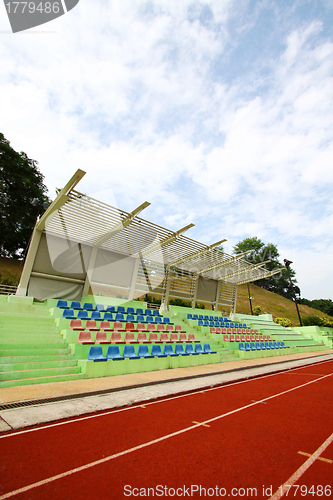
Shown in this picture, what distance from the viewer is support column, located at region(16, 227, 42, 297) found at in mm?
14223

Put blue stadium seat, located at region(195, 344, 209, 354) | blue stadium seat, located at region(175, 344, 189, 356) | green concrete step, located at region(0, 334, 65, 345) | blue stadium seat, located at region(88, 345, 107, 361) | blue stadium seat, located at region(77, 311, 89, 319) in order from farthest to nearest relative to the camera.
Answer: blue stadium seat, located at region(77, 311, 89, 319) → blue stadium seat, located at region(195, 344, 209, 354) → blue stadium seat, located at region(175, 344, 189, 356) → blue stadium seat, located at region(88, 345, 107, 361) → green concrete step, located at region(0, 334, 65, 345)

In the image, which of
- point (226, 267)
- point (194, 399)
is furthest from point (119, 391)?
Answer: point (226, 267)

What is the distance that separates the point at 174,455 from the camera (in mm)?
3359

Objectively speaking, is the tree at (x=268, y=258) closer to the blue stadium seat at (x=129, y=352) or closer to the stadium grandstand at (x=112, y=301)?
the stadium grandstand at (x=112, y=301)

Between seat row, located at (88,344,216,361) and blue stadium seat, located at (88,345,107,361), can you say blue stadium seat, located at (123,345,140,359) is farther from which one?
blue stadium seat, located at (88,345,107,361)

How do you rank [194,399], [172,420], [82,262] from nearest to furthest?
[172,420] < [194,399] < [82,262]

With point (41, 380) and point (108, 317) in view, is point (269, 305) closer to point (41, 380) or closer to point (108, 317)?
point (108, 317)

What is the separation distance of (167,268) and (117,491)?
62.9ft

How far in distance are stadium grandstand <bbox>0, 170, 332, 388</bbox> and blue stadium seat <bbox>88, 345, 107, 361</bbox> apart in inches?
1.4

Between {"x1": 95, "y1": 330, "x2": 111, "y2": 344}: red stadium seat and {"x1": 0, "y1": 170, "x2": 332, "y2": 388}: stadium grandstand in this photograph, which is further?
{"x1": 95, "y1": 330, "x2": 111, "y2": 344}: red stadium seat

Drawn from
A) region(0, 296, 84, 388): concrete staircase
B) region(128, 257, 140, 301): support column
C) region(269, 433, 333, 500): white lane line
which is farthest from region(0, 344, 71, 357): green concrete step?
region(128, 257, 140, 301): support column

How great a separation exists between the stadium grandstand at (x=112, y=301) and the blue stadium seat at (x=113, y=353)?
3cm

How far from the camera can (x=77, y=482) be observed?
271 cm

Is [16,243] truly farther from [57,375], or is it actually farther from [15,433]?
[15,433]
